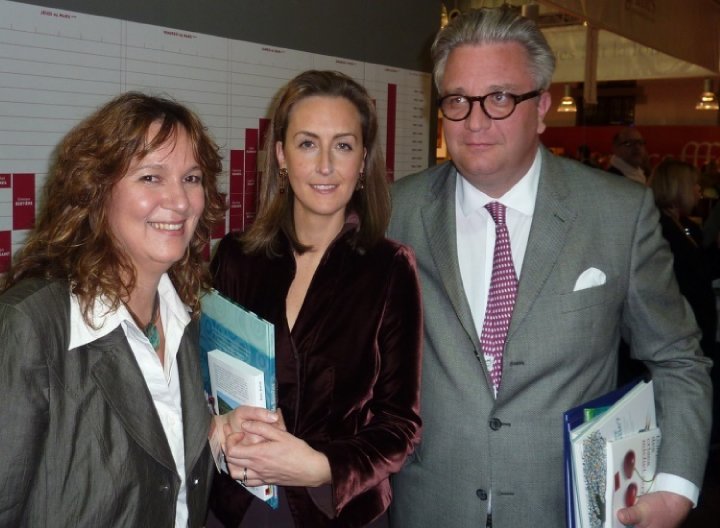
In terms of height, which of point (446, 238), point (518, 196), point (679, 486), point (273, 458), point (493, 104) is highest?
point (493, 104)

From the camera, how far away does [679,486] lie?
5.80 feet

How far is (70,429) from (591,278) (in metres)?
1.29

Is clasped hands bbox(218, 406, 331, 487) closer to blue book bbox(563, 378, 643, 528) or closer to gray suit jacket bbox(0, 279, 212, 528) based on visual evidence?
gray suit jacket bbox(0, 279, 212, 528)

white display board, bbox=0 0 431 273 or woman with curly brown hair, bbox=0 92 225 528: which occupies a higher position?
white display board, bbox=0 0 431 273

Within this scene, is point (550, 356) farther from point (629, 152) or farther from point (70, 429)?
point (629, 152)

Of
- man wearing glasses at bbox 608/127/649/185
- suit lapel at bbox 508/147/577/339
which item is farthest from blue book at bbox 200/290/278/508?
man wearing glasses at bbox 608/127/649/185

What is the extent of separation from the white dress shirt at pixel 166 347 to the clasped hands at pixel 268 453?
131mm

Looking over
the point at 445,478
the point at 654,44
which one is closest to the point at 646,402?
the point at 445,478

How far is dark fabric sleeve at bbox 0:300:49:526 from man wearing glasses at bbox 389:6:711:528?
0.99 m

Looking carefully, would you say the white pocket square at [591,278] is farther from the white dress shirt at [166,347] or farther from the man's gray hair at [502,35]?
the white dress shirt at [166,347]

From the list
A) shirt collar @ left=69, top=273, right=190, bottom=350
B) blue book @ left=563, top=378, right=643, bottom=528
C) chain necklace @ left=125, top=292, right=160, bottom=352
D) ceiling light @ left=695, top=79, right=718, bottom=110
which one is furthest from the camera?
ceiling light @ left=695, top=79, right=718, bottom=110

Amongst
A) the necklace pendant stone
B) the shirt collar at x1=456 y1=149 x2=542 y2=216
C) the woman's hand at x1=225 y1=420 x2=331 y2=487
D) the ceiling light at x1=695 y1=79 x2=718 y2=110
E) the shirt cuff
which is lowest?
the shirt cuff

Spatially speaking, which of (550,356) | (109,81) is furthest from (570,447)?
(109,81)

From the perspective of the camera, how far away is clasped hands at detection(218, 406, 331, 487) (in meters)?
1.59
